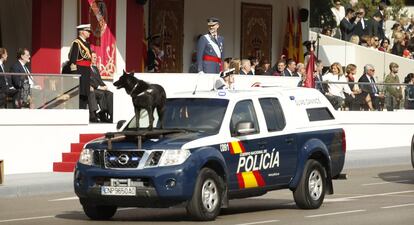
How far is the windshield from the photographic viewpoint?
17688 mm

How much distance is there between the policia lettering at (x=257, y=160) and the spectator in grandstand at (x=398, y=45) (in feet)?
82.4

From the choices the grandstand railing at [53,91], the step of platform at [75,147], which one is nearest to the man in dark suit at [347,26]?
the grandstand railing at [53,91]

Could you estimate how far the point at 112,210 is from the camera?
17.7 m

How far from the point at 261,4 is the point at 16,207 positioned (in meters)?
19.9

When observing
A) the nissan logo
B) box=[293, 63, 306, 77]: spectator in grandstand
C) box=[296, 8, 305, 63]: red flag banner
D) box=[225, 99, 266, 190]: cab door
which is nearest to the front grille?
the nissan logo

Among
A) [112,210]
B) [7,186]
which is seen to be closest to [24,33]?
[7,186]

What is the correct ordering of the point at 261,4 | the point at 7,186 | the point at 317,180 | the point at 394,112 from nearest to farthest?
the point at 317,180
the point at 7,186
the point at 394,112
the point at 261,4

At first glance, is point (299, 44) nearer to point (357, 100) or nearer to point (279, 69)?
point (279, 69)

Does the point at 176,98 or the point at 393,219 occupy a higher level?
the point at 176,98

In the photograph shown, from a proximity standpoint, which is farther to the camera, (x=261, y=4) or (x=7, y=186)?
(x=261, y=4)

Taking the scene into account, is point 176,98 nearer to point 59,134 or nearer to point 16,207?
point 16,207

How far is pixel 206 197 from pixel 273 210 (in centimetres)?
244

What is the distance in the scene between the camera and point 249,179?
17828mm

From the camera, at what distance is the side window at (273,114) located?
730 inches
